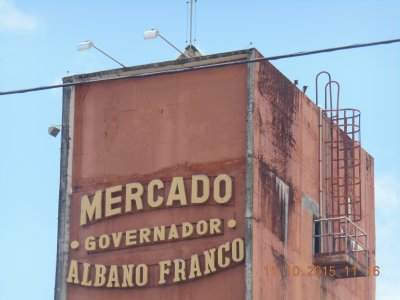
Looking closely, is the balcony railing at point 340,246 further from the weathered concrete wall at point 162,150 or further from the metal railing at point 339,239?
the weathered concrete wall at point 162,150

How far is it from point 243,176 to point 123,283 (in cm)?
516

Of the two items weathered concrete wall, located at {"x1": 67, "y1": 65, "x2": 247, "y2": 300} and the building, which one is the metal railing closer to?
the building

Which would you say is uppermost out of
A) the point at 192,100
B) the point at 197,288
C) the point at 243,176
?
the point at 192,100

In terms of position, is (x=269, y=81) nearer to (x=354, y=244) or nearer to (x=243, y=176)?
(x=243, y=176)

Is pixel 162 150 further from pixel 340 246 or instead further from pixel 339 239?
pixel 340 246

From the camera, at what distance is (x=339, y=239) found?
1908 inches

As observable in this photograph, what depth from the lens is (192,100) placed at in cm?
4422

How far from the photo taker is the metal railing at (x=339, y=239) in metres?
46.9

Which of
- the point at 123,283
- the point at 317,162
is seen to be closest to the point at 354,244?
the point at 317,162

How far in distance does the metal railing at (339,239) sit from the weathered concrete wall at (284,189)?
0.73 m

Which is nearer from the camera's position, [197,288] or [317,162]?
[197,288]

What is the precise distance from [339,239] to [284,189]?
460cm
